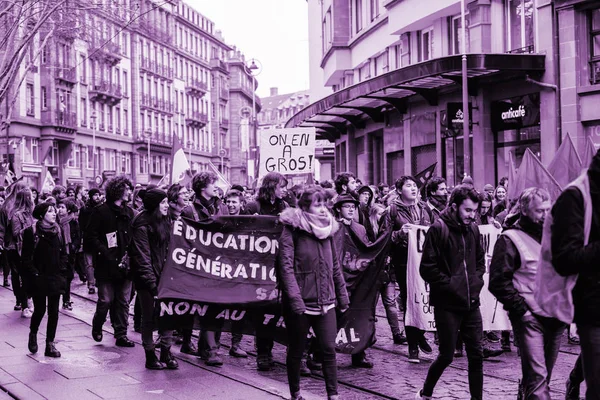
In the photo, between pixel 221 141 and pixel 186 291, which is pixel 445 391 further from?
pixel 221 141

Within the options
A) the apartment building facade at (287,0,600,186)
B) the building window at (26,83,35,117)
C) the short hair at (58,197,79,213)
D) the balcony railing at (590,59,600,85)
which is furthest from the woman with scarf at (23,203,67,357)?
the building window at (26,83,35,117)

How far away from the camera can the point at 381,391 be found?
7.96 metres

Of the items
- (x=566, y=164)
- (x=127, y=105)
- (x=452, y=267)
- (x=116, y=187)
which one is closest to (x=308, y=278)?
(x=452, y=267)

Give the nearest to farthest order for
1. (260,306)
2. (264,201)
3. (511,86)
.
Result: (260,306) → (264,201) → (511,86)

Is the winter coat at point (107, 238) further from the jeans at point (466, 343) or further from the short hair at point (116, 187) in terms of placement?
the jeans at point (466, 343)

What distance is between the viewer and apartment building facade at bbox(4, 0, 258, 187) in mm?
59469

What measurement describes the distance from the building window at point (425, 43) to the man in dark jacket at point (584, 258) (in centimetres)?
2549

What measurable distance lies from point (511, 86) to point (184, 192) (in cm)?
1567

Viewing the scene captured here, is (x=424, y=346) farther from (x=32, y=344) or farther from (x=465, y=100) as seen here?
(x=465, y=100)

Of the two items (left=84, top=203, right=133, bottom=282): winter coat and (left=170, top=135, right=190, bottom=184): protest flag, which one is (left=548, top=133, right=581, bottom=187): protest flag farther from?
(left=170, top=135, right=190, bottom=184): protest flag

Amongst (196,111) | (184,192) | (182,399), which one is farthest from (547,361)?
(196,111)

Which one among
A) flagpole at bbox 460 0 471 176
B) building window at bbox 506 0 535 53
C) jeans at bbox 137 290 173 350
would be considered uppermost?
building window at bbox 506 0 535 53

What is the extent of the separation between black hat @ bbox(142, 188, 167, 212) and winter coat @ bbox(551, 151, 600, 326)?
543 centimetres

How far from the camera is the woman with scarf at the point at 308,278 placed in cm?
707
